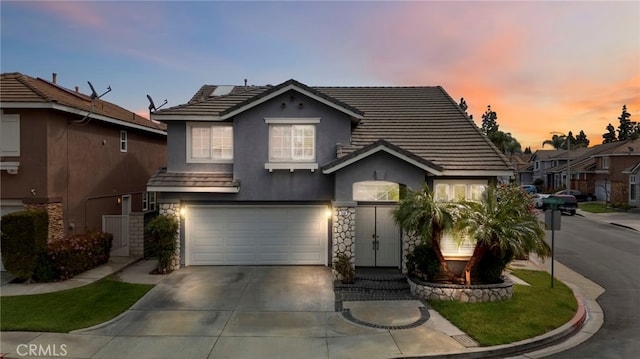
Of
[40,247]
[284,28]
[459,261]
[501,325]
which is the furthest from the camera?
[284,28]

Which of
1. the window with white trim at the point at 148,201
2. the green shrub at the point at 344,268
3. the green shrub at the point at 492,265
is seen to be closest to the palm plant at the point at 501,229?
the green shrub at the point at 492,265

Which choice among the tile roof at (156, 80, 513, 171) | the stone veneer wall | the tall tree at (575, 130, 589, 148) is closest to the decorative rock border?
the tile roof at (156, 80, 513, 171)

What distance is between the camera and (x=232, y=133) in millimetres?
14266

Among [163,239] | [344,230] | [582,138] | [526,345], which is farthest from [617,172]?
[582,138]

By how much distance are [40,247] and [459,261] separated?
13.6 meters

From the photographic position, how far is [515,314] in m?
9.61

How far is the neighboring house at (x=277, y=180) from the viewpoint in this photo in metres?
13.2

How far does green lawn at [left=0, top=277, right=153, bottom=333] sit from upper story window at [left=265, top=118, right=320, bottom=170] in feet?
20.5

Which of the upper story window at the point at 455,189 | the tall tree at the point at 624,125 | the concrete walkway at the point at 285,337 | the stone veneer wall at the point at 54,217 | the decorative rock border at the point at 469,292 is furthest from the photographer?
the tall tree at the point at 624,125

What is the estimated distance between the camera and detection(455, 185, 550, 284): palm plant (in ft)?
33.5

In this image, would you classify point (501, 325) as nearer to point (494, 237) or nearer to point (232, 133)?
point (494, 237)

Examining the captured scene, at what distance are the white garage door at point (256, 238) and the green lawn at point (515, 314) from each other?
5014mm

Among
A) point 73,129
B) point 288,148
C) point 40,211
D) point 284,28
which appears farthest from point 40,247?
point 284,28

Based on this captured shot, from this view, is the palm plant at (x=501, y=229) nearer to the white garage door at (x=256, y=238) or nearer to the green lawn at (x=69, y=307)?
the white garage door at (x=256, y=238)
